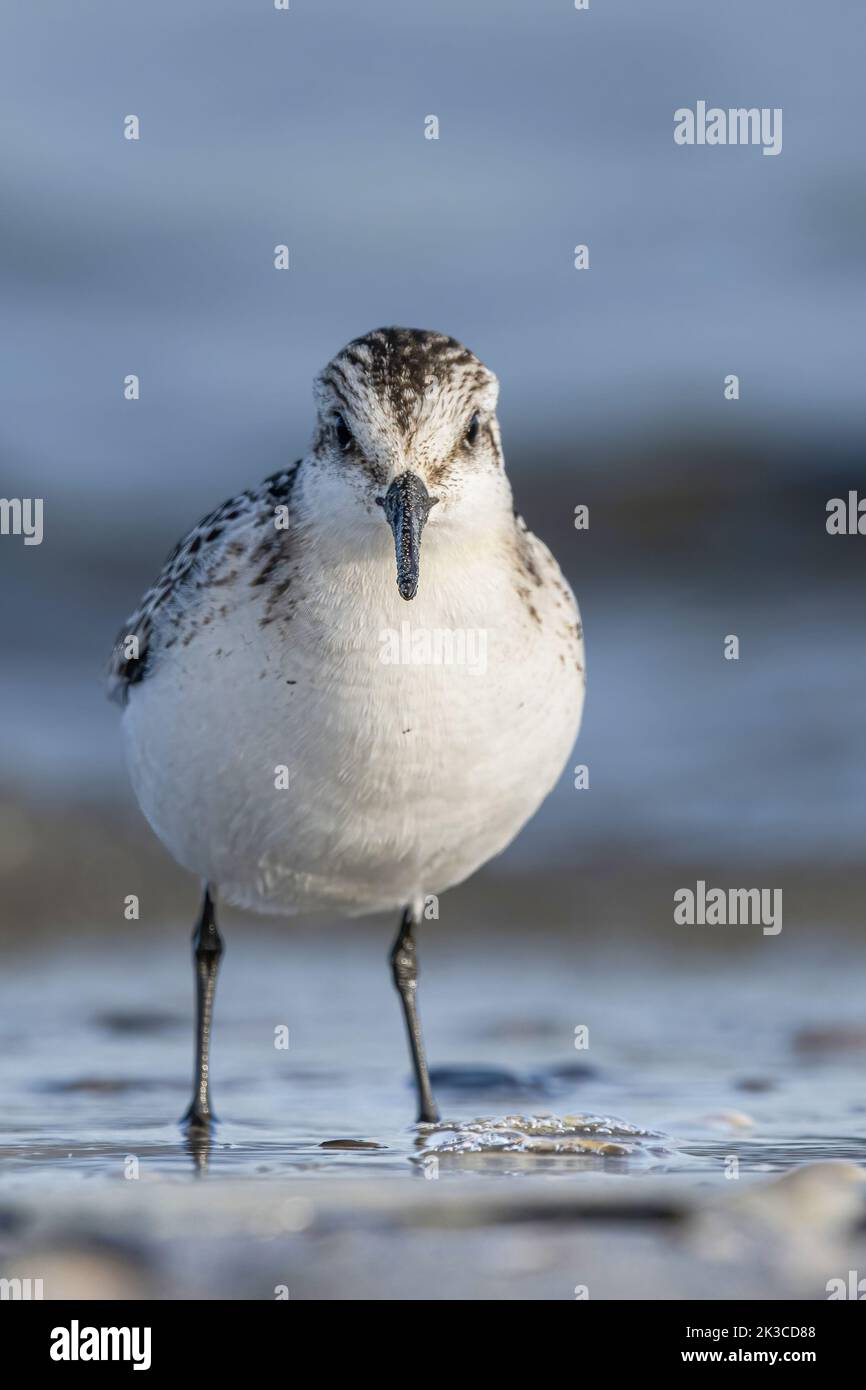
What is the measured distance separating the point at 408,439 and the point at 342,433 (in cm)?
34

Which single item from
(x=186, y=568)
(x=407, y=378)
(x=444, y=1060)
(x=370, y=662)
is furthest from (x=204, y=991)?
(x=407, y=378)

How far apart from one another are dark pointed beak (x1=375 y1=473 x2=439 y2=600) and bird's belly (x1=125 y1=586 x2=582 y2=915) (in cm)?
50

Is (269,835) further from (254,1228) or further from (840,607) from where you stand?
(840,607)

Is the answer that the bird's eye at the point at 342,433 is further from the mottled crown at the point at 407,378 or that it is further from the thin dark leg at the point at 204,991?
the thin dark leg at the point at 204,991

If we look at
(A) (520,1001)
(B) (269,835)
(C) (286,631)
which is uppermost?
(C) (286,631)

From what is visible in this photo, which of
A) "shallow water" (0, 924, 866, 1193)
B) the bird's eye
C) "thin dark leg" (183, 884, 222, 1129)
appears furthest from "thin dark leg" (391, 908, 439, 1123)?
the bird's eye

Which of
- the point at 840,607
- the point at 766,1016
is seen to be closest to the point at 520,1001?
the point at 766,1016

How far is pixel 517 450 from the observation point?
19.9m

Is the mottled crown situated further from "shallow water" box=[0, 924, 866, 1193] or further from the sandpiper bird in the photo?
"shallow water" box=[0, 924, 866, 1193]

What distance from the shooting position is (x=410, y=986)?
853cm

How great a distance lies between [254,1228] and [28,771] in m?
7.87

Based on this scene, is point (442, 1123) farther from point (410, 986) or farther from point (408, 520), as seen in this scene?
point (408, 520)

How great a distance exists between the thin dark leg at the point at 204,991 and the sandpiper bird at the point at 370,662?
0.24 metres

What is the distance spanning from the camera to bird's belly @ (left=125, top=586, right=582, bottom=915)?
281 inches
